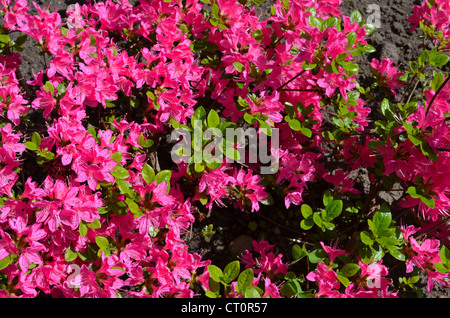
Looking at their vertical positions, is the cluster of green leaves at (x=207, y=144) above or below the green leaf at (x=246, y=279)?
above

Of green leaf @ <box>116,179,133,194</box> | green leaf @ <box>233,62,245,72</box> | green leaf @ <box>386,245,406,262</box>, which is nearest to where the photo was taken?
green leaf @ <box>116,179,133,194</box>

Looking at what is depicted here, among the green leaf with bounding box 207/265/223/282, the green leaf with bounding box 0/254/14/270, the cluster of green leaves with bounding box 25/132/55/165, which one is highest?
the cluster of green leaves with bounding box 25/132/55/165

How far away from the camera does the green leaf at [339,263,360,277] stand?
172cm

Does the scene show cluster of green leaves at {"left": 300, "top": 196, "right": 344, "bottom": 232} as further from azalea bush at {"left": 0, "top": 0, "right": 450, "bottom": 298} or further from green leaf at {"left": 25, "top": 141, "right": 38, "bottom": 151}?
green leaf at {"left": 25, "top": 141, "right": 38, "bottom": 151}

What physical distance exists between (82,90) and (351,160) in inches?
56.4

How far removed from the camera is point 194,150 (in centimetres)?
169

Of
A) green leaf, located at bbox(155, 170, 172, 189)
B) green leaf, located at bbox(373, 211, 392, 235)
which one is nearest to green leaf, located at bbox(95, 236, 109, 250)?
green leaf, located at bbox(155, 170, 172, 189)

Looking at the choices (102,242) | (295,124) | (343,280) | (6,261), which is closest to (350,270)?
(343,280)

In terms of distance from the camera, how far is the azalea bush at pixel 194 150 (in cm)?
161

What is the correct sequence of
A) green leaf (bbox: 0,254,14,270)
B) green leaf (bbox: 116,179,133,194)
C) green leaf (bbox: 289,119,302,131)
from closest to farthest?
green leaf (bbox: 0,254,14,270), green leaf (bbox: 116,179,133,194), green leaf (bbox: 289,119,302,131)

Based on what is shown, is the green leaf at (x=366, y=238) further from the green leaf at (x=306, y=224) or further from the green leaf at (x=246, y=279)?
the green leaf at (x=246, y=279)

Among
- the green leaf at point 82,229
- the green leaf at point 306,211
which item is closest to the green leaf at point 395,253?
the green leaf at point 306,211
